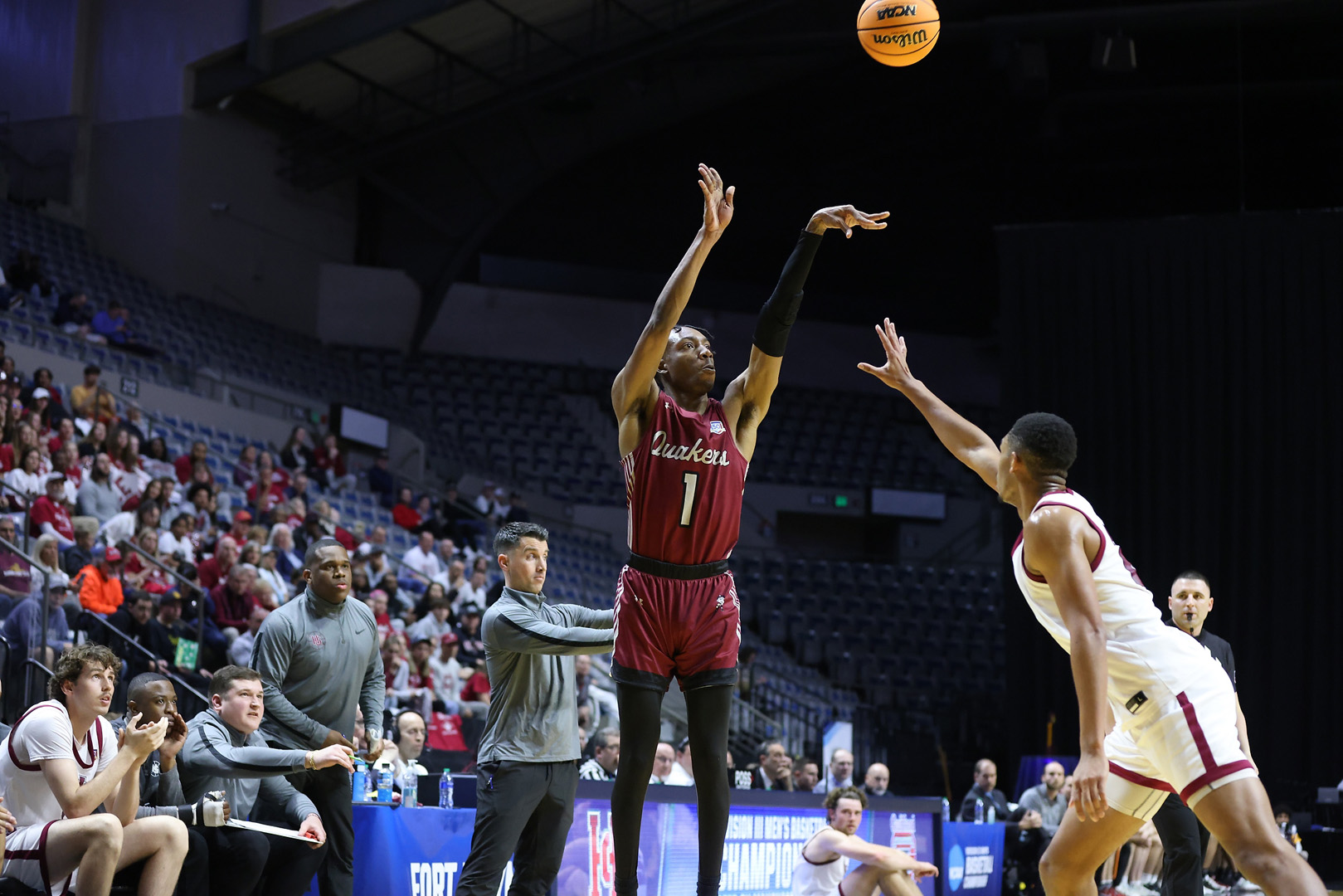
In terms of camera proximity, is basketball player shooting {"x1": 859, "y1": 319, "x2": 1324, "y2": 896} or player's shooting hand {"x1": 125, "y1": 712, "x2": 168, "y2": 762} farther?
player's shooting hand {"x1": 125, "y1": 712, "x2": 168, "y2": 762}

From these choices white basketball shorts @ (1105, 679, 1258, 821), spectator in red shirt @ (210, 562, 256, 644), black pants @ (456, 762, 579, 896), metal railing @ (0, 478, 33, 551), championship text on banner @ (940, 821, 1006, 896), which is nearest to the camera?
white basketball shorts @ (1105, 679, 1258, 821)

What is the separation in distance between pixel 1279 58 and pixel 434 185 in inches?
562

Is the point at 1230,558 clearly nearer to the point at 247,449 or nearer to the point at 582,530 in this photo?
the point at 582,530

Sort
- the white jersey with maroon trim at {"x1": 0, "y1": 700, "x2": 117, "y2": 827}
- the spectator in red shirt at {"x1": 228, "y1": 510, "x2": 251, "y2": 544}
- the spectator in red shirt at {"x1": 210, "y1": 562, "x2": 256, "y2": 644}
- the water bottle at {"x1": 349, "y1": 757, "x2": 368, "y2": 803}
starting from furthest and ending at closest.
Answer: the spectator in red shirt at {"x1": 228, "y1": 510, "x2": 251, "y2": 544} → the spectator in red shirt at {"x1": 210, "y1": 562, "x2": 256, "y2": 644} → the water bottle at {"x1": 349, "y1": 757, "x2": 368, "y2": 803} → the white jersey with maroon trim at {"x1": 0, "y1": 700, "x2": 117, "y2": 827}

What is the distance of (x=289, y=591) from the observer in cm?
1311

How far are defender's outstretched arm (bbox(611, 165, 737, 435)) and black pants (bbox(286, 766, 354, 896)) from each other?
2543 mm

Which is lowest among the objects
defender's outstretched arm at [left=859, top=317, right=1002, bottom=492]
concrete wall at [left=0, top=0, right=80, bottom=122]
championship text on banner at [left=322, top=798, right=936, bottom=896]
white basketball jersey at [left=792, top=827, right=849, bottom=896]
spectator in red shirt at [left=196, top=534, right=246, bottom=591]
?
white basketball jersey at [left=792, top=827, right=849, bottom=896]

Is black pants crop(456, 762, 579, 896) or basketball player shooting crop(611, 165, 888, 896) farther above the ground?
basketball player shooting crop(611, 165, 888, 896)

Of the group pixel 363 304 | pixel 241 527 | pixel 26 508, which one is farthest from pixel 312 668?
pixel 363 304

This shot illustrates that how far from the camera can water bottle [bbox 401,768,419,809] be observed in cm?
703

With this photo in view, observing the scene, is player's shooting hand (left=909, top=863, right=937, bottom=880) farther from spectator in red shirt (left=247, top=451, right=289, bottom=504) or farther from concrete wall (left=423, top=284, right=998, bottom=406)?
concrete wall (left=423, top=284, right=998, bottom=406)

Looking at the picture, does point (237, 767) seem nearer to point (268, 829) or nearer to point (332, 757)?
point (268, 829)

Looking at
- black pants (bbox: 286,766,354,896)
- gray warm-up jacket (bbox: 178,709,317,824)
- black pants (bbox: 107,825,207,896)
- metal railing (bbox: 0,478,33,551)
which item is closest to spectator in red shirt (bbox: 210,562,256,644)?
metal railing (bbox: 0,478,33,551)

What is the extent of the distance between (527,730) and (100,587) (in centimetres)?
688
